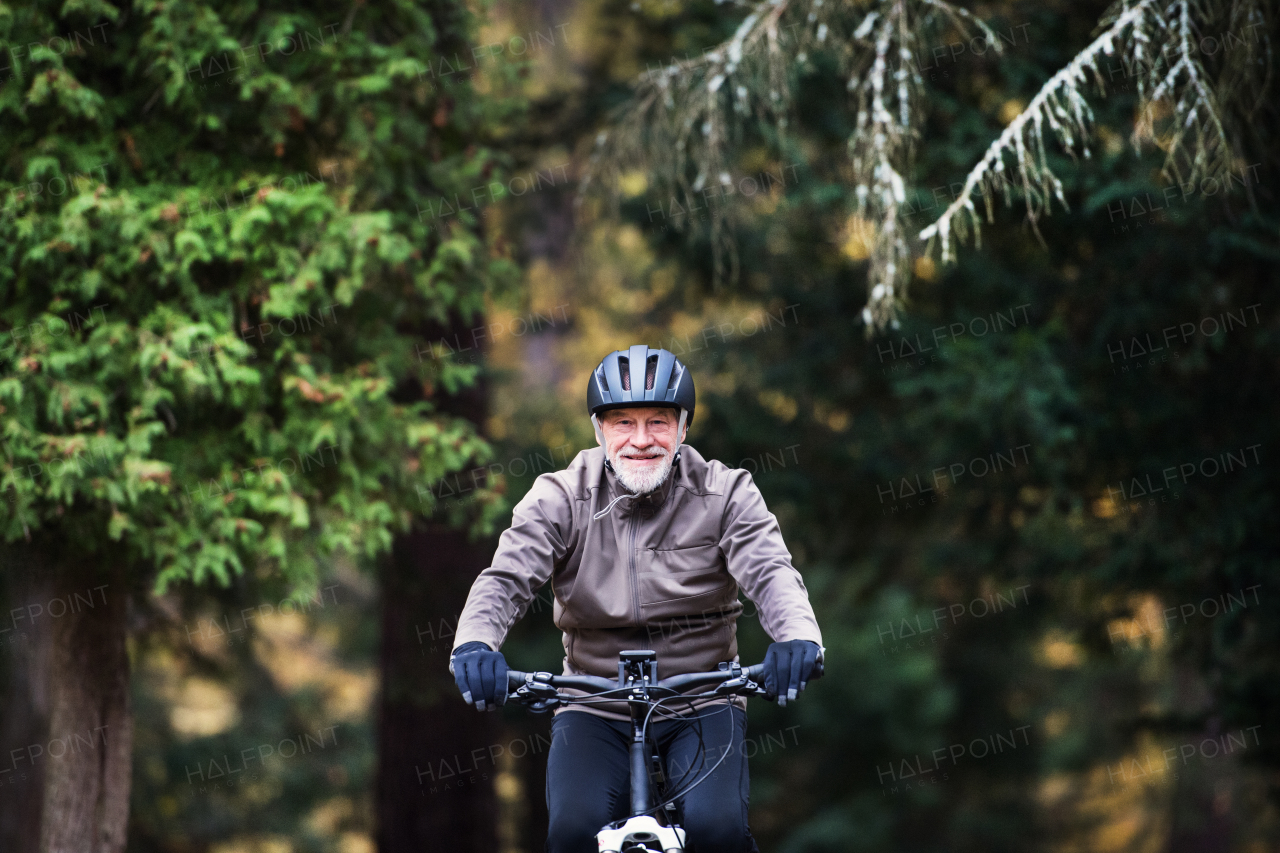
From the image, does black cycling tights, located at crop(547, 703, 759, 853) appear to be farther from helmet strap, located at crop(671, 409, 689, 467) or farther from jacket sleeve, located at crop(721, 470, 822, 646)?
helmet strap, located at crop(671, 409, 689, 467)

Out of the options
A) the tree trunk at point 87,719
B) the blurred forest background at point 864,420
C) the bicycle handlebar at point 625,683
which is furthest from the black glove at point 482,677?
the tree trunk at point 87,719

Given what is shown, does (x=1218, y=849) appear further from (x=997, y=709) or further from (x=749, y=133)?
(x=749, y=133)

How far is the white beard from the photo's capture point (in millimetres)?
3975

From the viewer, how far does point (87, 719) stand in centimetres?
625

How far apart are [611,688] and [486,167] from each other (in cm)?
457

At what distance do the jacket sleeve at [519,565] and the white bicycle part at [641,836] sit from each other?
2.21ft

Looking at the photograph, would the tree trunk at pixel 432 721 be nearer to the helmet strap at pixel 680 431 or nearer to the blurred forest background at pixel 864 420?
the blurred forest background at pixel 864 420

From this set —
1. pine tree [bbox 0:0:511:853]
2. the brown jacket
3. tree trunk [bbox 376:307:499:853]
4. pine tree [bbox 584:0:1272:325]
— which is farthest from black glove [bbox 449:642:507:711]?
tree trunk [bbox 376:307:499:853]

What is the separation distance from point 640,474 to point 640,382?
1.02ft

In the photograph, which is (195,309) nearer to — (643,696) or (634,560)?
(634,560)

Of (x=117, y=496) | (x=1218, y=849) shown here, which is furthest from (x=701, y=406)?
(x=1218, y=849)

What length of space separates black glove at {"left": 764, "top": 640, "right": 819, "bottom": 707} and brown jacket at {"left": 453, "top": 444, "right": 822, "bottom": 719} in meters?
0.39

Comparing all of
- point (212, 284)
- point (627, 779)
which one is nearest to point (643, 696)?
point (627, 779)

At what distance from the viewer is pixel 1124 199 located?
796 centimetres
